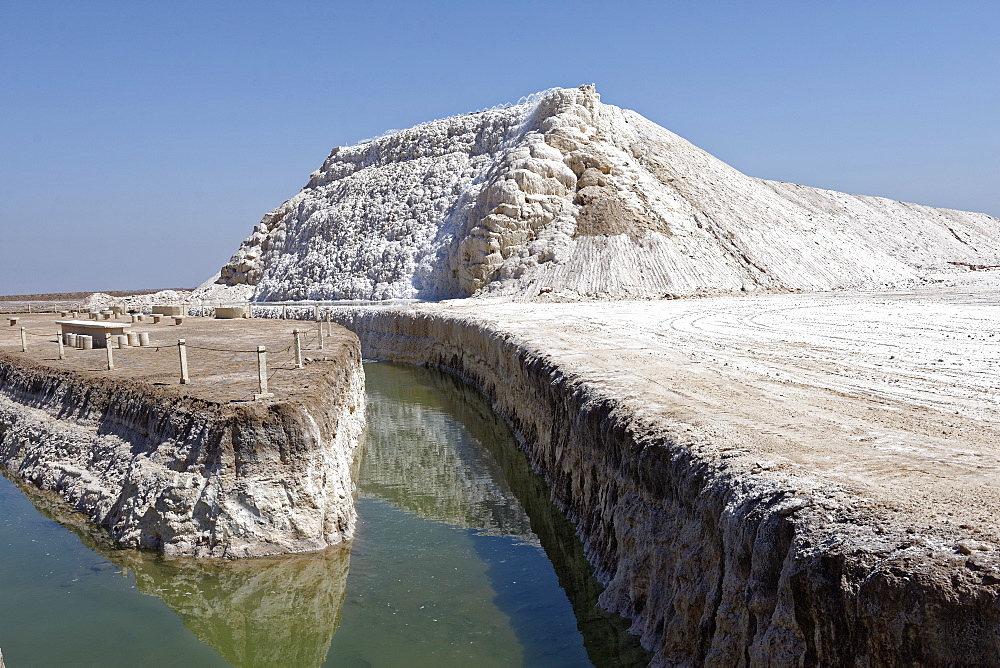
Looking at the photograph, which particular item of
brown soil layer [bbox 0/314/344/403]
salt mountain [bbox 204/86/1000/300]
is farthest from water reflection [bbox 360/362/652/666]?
salt mountain [bbox 204/86/1000/300]

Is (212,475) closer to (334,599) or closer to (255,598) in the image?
(255,598)

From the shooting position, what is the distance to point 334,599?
344 inches

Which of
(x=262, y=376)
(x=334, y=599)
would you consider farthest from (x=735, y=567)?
(x=262, y=376)

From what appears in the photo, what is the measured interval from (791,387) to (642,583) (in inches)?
168

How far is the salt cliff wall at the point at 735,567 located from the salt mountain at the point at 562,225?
2881cm

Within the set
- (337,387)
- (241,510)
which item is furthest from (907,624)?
(337,387)

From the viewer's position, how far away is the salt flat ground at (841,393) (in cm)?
534

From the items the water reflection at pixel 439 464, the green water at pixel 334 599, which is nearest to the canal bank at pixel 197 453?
the green water at pixel 334 599

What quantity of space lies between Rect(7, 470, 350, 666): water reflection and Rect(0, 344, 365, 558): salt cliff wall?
21cm

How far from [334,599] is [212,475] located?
2.16 metres

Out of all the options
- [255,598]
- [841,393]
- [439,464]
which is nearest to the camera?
[255,598]

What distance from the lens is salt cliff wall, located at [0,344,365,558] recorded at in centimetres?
927

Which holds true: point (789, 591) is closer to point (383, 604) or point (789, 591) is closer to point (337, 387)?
point (383, 604)

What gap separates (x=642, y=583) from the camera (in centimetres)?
748
